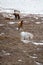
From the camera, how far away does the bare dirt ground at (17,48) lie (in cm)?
662

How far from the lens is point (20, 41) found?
850cm

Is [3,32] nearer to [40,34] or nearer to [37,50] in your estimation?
[40,34]

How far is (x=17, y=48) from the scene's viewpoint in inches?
302

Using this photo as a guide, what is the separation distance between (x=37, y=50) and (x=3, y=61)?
1383mm

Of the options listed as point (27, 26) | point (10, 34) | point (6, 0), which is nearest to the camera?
point (10, 34)

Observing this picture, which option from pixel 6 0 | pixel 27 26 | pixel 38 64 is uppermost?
pixel 38 64

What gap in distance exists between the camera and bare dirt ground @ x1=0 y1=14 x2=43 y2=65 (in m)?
6.62

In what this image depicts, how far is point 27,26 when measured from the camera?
11484 millimetres

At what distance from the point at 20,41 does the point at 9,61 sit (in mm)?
2046

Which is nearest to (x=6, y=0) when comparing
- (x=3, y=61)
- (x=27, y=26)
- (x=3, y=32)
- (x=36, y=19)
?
(x=36, y=19)

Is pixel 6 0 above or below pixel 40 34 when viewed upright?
below

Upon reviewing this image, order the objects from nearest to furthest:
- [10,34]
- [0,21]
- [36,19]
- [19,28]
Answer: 1. [10,34]
2. [19,28]
3. [0,21]
4. [36,19]

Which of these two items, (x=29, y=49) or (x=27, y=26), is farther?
(x=27, y=26)

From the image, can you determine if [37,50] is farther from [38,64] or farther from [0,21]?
[0,21]
